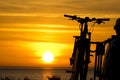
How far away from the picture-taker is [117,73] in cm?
552

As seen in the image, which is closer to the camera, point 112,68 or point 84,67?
point 112,68

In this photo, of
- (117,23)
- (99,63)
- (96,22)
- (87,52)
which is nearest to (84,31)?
(96,22)

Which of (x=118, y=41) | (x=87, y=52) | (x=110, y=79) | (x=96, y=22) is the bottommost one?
(x=110, y=79)

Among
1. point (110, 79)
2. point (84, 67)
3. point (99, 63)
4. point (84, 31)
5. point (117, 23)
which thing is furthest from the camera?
point (84, 31)

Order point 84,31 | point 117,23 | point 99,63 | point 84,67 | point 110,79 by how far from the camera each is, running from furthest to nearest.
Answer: point 84,31 < point 84,67 < point 99,63 < point 117,23 < point 110,79

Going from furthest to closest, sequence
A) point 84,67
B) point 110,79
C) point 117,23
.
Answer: point 84,67 → point 117,23 → point 110,79

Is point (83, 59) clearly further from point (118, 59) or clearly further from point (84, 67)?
point (118, 59)

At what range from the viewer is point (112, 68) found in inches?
219

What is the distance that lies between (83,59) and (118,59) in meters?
5.82

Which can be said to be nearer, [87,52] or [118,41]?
[118,41]

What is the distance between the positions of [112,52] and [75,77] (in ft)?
19.2

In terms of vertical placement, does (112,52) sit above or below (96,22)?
below

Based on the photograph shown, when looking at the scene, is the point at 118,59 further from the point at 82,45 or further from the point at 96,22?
the point at 96,22

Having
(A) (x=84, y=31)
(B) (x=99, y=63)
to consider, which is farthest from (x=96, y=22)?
(B) (x=99, y=63)
